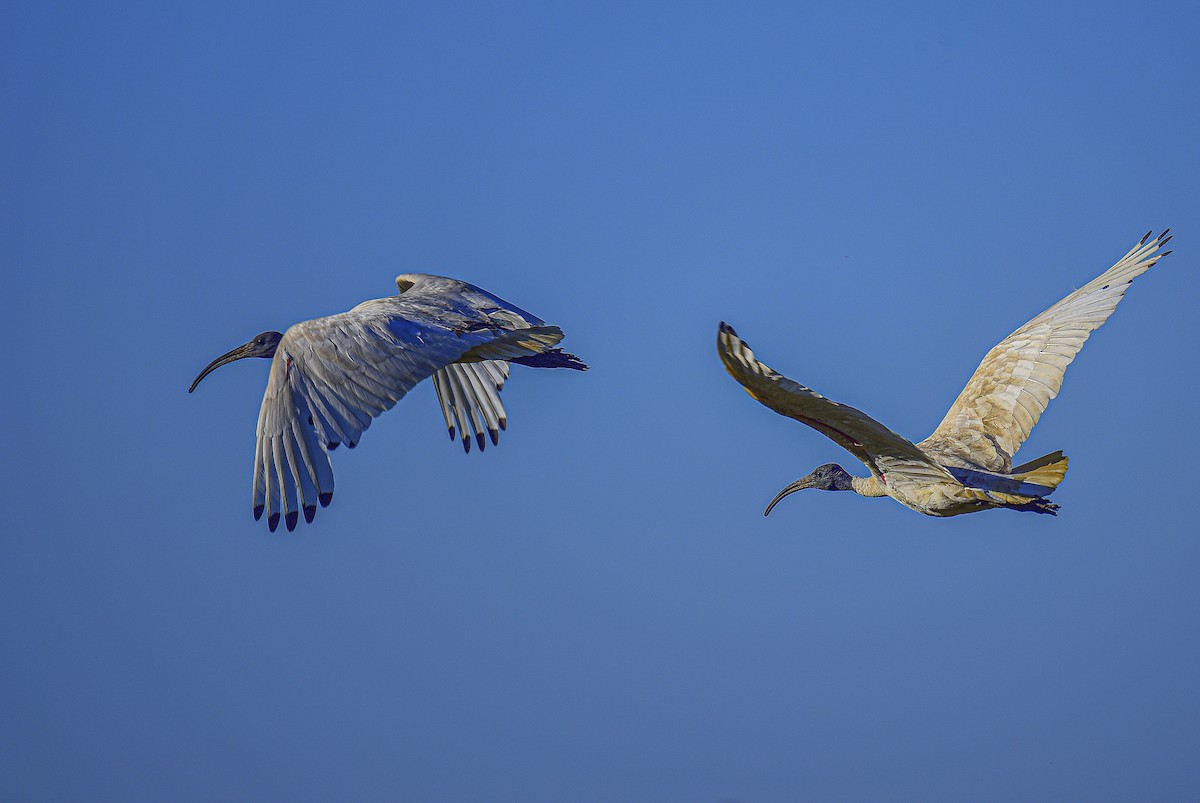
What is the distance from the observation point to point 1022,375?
14.2 metres

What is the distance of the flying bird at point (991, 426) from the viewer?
11.5 metres

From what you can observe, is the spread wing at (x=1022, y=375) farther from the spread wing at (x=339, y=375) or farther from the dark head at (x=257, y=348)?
the dark head at (x=257, y=348)

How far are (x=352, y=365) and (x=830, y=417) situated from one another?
479 cm

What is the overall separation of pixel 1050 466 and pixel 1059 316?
2.56 metres

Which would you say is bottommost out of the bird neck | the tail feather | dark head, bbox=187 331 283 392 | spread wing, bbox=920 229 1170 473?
the tail feather

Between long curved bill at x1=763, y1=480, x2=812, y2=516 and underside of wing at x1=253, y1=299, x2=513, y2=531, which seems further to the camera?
long curved bill at x1=763, y1=480, x2=812, y2=516

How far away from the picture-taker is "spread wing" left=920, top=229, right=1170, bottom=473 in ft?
45.3

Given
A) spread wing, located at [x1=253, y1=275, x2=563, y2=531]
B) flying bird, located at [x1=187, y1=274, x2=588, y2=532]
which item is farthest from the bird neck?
spread wing, located at [x1=253, y1=275, x2=563, y2=531]

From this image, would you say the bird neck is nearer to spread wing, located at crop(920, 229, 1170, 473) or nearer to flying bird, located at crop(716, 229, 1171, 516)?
flying bird, located at crop(716, 229, 1171, 516)

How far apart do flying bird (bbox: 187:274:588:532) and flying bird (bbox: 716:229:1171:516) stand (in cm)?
406

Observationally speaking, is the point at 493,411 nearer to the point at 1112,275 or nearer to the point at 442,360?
the point at 442,360

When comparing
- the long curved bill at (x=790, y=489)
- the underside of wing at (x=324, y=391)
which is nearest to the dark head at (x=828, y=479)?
the long curved bill at (x=790, y=489)

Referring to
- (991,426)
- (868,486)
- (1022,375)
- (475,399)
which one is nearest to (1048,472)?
(991,426)

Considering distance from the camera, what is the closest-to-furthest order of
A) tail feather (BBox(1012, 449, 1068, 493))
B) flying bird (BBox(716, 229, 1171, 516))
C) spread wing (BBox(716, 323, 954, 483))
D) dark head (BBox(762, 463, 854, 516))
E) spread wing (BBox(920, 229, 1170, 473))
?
spread wing (BBox(716, 323, 954, 483)) < flying bird (BBox(716, 229, 1171, 516)) < tail feather (BBox(1012, 449, 1068, 493)) < spread wing (BBox(920, 229, 1170, 473)) < dark head (BBox(762, 463, 854, 516))
